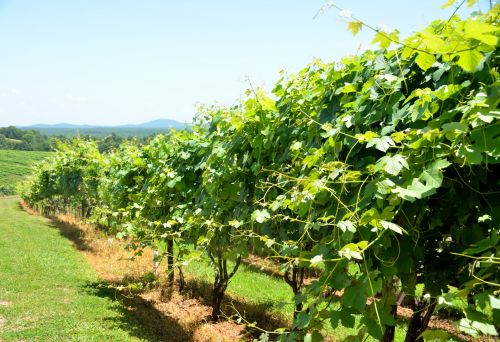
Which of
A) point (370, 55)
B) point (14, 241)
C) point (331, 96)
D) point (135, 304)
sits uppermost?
point (370, 55)

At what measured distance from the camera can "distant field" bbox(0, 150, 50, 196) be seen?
7962 centimetres

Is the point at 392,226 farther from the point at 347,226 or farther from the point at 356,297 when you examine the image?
the point at 356,297

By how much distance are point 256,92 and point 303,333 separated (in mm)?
2175

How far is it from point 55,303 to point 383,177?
9.03 metres

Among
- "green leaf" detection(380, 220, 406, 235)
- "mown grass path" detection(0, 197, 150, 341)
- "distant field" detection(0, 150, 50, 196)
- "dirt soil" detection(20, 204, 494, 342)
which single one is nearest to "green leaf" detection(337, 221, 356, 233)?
"green leaf" detection(380, 220, 406, 235)

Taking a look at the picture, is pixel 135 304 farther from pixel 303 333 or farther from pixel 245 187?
pixel 303 333

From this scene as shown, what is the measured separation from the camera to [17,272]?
11930mm

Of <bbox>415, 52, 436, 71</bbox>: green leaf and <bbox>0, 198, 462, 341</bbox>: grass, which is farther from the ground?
<bbox>415, 52, 436, 71</bbox>: green leaf

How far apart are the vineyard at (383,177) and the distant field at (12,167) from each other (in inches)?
3291

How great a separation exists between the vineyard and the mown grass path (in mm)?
3583

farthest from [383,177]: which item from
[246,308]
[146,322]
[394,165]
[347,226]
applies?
[246,308]

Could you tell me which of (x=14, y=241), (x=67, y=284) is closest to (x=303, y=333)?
(x=67, y=284)

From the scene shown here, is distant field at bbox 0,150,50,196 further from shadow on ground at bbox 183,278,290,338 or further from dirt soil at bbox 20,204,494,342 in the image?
shadow on ground at bbox 183,278,290,338

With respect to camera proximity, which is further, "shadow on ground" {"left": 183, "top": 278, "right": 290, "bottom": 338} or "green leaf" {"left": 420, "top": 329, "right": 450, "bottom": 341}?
"shadow on ground" {"left": 183, "top": 278, "right": 290, "bottom": 338}
